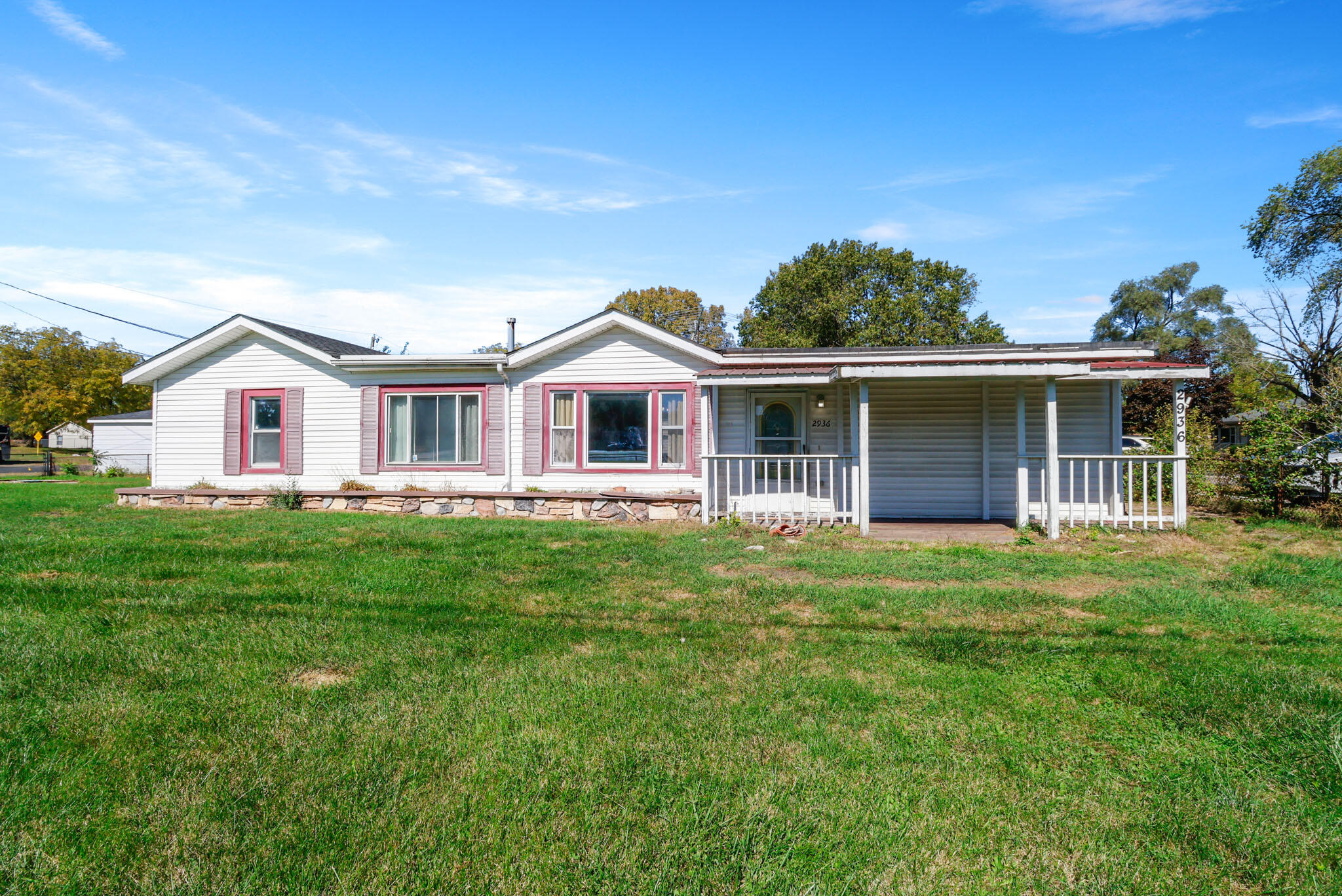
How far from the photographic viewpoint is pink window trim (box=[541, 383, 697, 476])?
39.4 ft

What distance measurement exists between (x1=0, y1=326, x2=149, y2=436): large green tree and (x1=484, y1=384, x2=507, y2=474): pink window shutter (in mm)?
38120

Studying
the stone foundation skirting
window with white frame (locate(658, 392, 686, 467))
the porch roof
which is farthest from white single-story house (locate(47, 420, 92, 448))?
the porch roof

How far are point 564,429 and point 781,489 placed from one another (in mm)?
4017

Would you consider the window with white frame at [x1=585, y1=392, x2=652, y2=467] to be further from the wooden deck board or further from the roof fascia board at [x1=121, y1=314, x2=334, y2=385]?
the roof fascia board at [x1=121, y1=314, x2=334, y2=385]

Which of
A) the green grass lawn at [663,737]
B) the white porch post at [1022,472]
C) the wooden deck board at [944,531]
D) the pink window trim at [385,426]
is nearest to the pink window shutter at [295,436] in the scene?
the pink window trim at [385,426]

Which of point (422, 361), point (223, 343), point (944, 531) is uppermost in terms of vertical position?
point (223, 343)

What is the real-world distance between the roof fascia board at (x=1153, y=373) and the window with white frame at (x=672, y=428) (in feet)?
20.3

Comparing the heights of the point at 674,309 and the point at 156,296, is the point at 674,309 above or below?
above

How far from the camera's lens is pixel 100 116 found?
1578 centimetres

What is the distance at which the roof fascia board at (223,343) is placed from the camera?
12.9 m

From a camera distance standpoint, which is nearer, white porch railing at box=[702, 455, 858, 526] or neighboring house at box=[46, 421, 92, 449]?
white porch railing at box=[702, 455, 858, 526]

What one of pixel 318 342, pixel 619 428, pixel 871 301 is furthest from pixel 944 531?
pixel 871 301

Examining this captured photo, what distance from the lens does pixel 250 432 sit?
13391 mm

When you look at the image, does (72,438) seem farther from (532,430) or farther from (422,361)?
(532,430)
